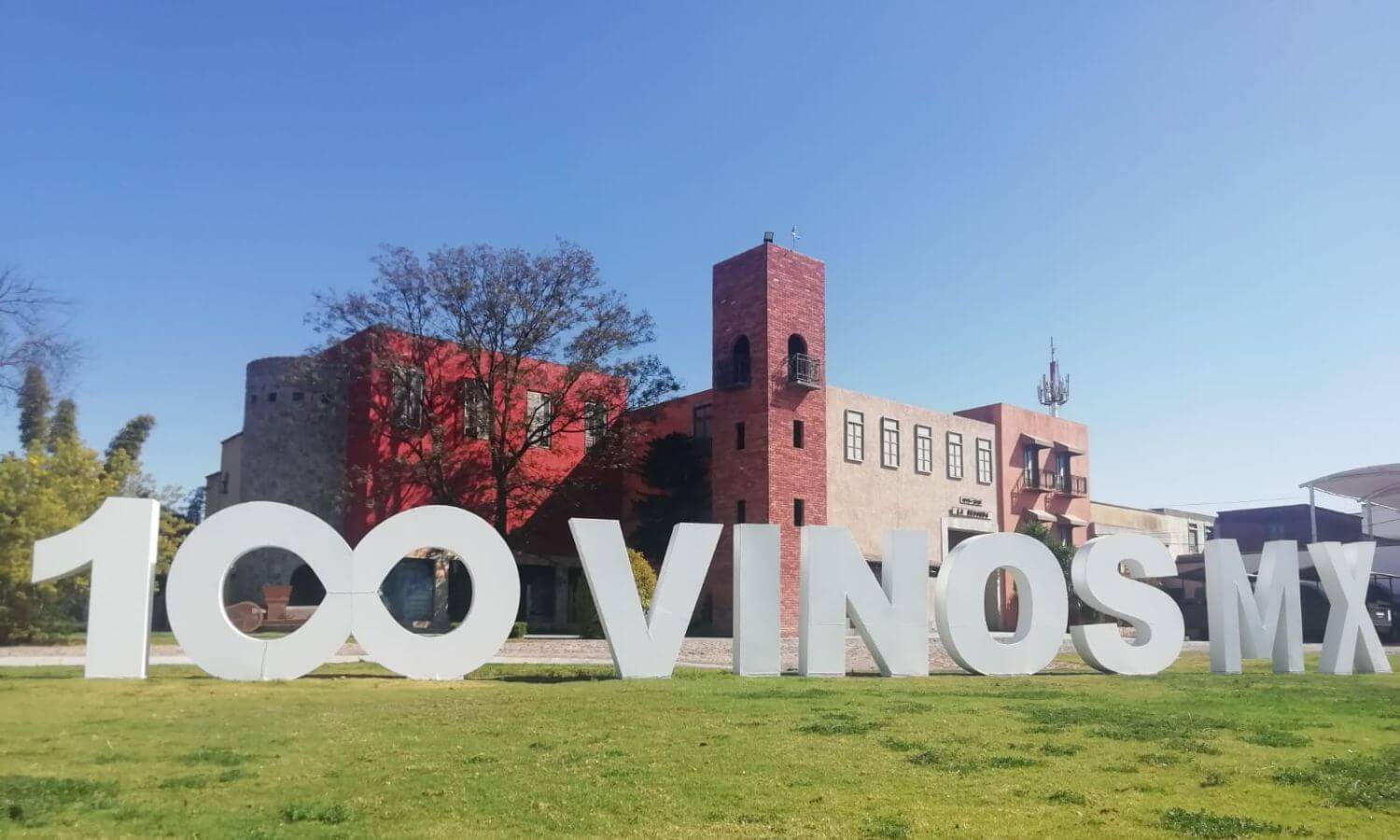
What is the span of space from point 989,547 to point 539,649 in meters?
10.7

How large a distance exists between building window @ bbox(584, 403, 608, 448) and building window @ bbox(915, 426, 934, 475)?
1257cm

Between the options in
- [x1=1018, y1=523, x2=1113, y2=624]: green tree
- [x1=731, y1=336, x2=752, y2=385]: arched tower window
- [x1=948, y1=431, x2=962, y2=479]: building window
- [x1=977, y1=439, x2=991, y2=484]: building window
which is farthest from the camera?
[x1=977, y1=439, x2=991, y2=484]: building window

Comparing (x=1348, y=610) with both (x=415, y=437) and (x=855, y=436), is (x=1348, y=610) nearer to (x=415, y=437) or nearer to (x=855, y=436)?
(x=855, y=436)

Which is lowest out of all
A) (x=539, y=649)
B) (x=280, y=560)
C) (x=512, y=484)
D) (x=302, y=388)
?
(x=539, y=649)

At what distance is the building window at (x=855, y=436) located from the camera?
38.0 meters

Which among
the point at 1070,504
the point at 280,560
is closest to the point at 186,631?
the point at 280,560

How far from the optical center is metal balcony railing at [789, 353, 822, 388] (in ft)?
112

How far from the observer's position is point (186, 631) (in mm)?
13633

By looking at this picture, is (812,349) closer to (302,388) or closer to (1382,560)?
(302,388)

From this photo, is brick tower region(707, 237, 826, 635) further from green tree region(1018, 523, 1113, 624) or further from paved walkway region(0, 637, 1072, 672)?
green tree region(1018, 523, 1113, 624)

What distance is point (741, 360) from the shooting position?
34812mm

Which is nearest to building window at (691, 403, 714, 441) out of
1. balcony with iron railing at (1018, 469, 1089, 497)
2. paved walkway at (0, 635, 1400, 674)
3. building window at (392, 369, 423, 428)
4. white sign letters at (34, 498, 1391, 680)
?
building window at (392, 369, 423, 428)

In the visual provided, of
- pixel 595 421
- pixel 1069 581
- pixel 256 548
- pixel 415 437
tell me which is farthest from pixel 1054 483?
pixel 256 548

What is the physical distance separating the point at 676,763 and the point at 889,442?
32556 mm
